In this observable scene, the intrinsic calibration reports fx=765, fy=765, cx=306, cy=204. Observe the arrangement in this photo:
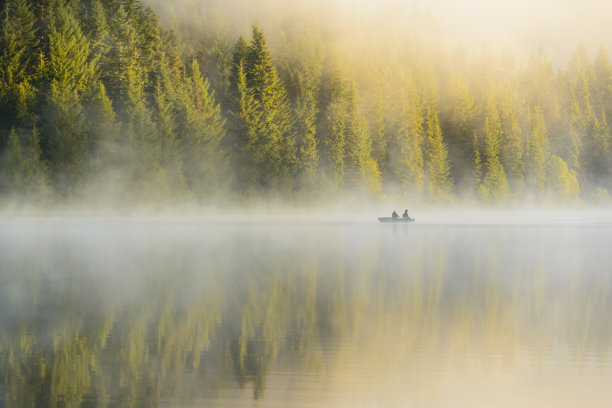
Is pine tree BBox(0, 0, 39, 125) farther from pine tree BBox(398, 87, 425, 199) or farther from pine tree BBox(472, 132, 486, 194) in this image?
pine tree BBox(472, 132, 486, 194)

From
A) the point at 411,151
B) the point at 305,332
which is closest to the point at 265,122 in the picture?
the point at 411,151

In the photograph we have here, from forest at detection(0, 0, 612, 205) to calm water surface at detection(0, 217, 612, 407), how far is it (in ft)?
122

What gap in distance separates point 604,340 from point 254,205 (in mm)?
61861

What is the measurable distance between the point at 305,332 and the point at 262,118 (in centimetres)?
6390

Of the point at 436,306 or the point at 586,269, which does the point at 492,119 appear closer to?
the point at 586,269

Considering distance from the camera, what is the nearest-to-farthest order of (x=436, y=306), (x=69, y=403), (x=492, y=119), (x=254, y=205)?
1. (x=69, y=403)
2. (x=436, y=306)
3. (x=254, y=205)
4. (x=492, y=119)

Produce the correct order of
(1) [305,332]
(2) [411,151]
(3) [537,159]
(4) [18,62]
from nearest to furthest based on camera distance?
(1) [305,332], (4) [18,62], (2) [411,151], (3) [537,159]

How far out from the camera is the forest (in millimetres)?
62375

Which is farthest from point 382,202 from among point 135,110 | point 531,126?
point 531,126

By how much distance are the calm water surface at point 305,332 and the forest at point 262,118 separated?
37126mm

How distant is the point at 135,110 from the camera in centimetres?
6519

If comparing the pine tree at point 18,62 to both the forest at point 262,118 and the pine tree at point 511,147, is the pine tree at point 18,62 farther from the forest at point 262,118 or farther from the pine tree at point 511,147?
the pine tree at point 511,147

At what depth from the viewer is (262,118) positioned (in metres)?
76.0

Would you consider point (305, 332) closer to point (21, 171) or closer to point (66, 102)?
point (21, 171)
